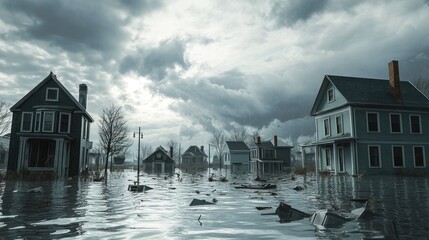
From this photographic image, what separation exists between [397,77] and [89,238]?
1341 inches

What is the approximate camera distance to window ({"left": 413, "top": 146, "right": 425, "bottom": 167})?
1246 inches

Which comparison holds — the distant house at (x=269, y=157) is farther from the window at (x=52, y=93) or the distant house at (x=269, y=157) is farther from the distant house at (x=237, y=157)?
the window at (x=52, y=93)

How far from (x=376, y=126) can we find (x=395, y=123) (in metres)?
2.16

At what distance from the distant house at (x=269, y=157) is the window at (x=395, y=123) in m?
36.7

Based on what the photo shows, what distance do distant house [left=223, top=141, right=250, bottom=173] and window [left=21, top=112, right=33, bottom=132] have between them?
5158 cm

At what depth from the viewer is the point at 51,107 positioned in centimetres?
3114

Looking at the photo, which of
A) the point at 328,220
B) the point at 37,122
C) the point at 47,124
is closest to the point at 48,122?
the point at 47,124

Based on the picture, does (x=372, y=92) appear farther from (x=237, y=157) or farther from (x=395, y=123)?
(x=237, y=157)

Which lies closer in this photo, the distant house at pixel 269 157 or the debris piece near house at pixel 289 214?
the debris piece near house at pixel 289 214

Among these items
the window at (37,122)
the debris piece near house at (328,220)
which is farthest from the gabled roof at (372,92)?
the window at (37,122)

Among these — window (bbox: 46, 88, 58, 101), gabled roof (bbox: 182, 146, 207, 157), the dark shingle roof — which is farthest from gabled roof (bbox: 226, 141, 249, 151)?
window (bbox: 46, 88, 58, 101)

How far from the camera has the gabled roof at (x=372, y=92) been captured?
31047 mm

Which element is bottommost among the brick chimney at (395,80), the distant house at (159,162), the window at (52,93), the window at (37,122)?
the distant house at (159,162)

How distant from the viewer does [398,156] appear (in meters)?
31.5
